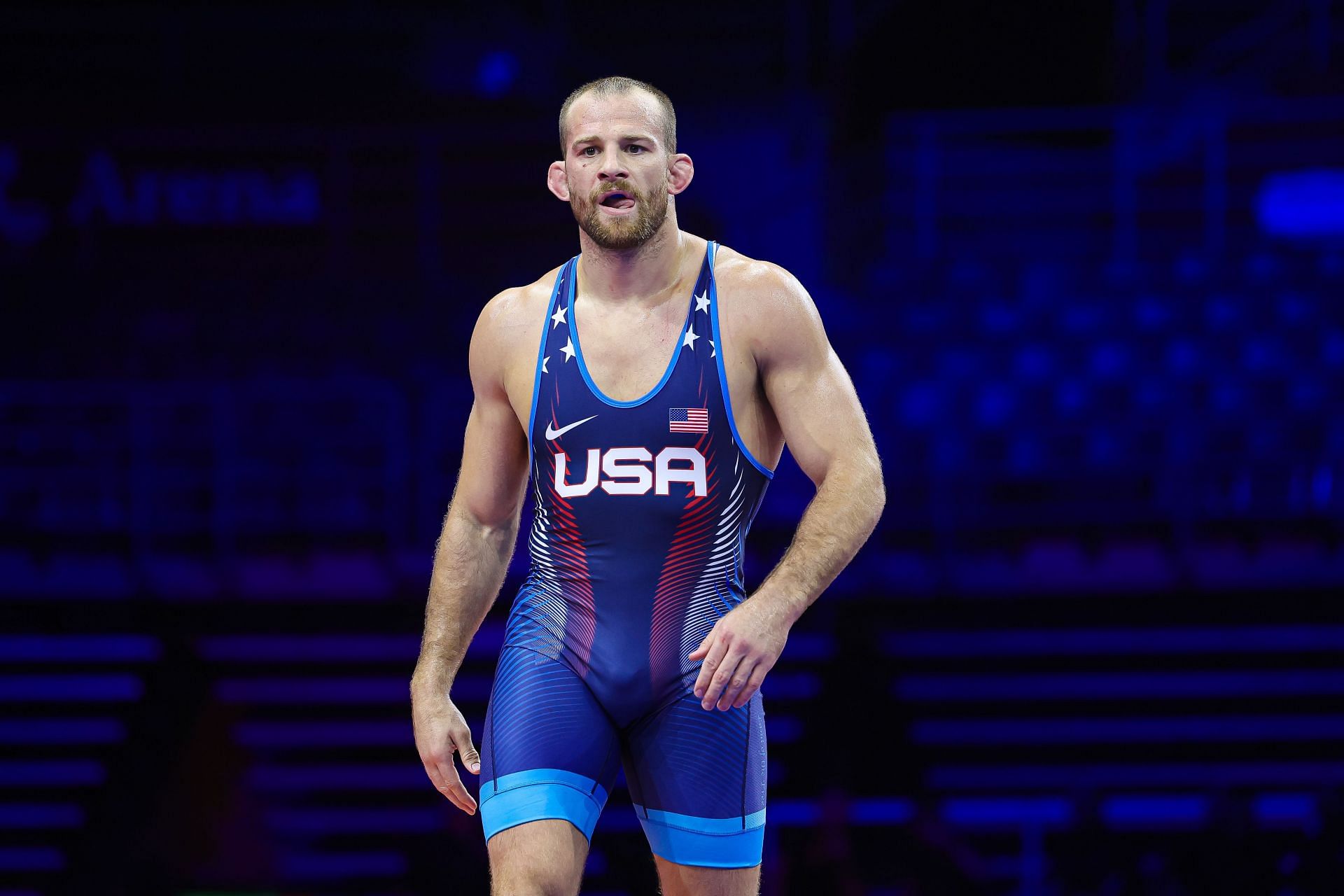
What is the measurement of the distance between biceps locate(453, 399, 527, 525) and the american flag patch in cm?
46

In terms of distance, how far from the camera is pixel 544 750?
3.13 m

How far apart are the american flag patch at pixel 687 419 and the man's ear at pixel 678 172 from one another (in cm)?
50

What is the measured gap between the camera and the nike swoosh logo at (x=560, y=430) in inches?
127

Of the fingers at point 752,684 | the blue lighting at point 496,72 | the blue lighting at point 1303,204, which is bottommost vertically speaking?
the fingers at point 752,684

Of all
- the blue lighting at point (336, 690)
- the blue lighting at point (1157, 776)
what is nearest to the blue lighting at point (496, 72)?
the blue lighting at point (336, 690)

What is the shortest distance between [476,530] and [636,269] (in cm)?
74

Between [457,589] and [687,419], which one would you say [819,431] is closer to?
[687,419]

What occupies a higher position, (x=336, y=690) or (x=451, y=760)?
(x=451, y=760)

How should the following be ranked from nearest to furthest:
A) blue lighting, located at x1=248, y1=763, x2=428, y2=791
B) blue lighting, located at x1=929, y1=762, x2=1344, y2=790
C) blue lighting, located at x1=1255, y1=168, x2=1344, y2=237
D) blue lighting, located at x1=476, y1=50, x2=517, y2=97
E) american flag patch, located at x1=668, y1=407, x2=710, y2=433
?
american flag patch, located at x1=668, y1=407, x2=710, y2=433 → blue lighting, located at x1=929, y1=762, x2=1344, y2=790 → blue lighting, located at x1=248, y1=763, x2=428, y2=791 → blue lighting, located at x1=1255, y1=168, x2=1344, y2=237 → blue lighting, located at x1=476, y1=50, x2=517, y2=97

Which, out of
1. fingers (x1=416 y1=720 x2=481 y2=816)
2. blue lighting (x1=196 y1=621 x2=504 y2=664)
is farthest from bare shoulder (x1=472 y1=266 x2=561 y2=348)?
blue lighting (x1=196 y1=621 x2=504 y2=664)

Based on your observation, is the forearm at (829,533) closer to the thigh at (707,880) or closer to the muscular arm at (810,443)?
the muscular arm at (810,443)

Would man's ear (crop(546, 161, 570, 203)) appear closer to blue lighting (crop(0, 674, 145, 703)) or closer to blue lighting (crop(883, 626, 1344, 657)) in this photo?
blue lighting (crop(883, 626, 1344, 657))

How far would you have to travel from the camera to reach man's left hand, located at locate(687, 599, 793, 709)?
9.34ft

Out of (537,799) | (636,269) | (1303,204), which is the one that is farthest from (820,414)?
(1303,204)
